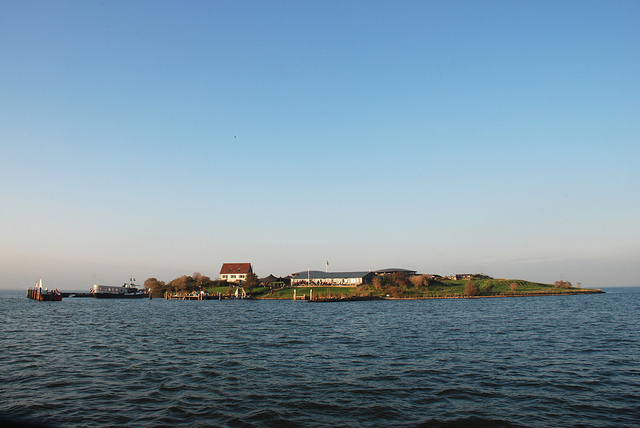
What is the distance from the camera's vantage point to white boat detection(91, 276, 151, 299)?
149 metres

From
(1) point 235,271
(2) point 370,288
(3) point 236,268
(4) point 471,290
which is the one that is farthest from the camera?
(3) point 236,268

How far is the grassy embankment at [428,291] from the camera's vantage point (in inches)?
5113

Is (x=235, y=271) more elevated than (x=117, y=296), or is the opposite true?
(x=235, y=271)

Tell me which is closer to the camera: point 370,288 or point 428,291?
point 370,288

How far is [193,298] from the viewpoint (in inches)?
5694

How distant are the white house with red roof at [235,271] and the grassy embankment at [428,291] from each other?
13363mm

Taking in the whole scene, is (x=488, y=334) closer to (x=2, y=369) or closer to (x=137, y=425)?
(x=137, y=425)

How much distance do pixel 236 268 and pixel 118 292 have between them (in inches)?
1837

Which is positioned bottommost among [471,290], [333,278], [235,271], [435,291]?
[435,291]

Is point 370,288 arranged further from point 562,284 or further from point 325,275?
point 562,284

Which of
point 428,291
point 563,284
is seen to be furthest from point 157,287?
point 563,284

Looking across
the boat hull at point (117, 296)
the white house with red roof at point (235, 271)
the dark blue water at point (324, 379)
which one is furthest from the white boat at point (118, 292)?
the dark blue water at point (324, 379)

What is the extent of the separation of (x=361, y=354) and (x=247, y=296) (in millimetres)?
113002

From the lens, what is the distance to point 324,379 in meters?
23.7
